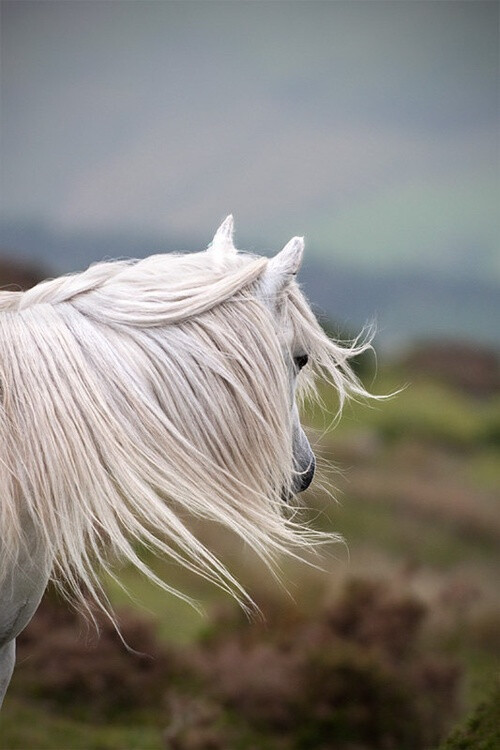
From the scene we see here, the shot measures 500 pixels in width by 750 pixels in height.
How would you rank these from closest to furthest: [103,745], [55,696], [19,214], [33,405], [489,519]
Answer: [33,405] < [103,745] < [55,696] < [489,519] < [19,214]

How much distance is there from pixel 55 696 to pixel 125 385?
268 cm

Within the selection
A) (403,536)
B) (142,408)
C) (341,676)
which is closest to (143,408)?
(142,408)

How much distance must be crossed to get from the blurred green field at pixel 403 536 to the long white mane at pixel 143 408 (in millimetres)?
2106

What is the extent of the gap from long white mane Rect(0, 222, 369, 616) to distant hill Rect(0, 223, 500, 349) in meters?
2.47

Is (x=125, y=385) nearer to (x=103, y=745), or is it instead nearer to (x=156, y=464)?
(x=156, y=464)

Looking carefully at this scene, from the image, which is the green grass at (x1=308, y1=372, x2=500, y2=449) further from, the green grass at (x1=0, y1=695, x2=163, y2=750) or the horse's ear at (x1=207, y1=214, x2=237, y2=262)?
the horse's ear at (x1=207, y1=214, x2=237, y2=262)

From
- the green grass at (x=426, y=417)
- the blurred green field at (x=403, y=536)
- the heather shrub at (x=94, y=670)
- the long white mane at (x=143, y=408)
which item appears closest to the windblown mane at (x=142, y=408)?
the long white mane at (x=143, y=408)

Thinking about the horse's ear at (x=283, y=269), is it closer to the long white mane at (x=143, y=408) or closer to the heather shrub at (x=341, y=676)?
the long white mane at (x=143, y=408)

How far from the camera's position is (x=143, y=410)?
3.32ft

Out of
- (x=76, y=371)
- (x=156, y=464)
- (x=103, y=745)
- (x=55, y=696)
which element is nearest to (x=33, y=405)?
(x=76, y=371)

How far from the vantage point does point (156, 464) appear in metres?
1.01

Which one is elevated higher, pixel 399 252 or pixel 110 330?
pixel 399 252

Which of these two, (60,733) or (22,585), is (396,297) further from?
(22,585)

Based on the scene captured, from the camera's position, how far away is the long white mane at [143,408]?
969 mm
